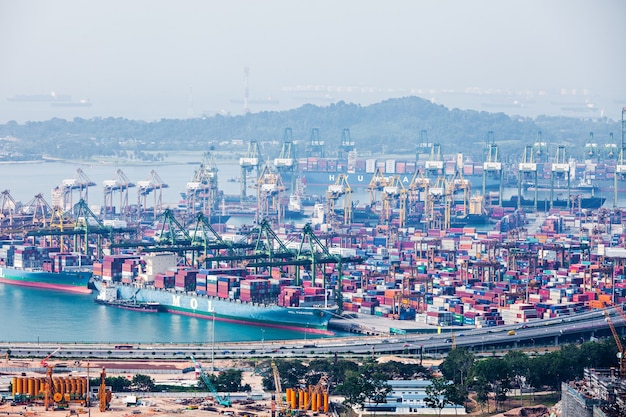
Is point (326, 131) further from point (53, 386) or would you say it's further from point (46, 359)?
point (53, 386)

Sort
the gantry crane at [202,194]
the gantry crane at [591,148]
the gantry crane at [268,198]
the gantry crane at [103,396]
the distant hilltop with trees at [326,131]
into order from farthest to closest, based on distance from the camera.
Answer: the distant hilltop with trees at [326,131]
the gantry crane at [591,148]
the gantry crane at [268,198]
the gantry crane at [202,194]
the gantry crane at [103,396]

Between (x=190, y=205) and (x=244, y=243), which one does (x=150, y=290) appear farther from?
(x=190, y=205)

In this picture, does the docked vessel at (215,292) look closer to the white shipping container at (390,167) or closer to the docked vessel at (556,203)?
the docked vessel at (556,203)

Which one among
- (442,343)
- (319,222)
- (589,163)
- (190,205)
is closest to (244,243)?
(442,343)

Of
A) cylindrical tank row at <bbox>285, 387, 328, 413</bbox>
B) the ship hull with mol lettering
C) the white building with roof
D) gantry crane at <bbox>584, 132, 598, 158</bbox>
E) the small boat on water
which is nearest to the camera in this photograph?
cylindrical tank row at <bbox>285, 387, 328, 413</bbox>

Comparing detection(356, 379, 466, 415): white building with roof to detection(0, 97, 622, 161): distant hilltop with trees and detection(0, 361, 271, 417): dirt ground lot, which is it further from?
detection(0, 97, 622, 161): distant hilltop with trees

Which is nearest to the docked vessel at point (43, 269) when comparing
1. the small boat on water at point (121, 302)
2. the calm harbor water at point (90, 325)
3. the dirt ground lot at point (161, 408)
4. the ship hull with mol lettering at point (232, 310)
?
the calm harbor water at point (90, 325)

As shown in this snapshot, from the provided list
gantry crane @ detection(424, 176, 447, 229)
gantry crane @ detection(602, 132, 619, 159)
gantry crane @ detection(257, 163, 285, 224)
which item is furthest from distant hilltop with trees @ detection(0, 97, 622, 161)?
gantry crane @ detection(424, 176, 447, 229)
